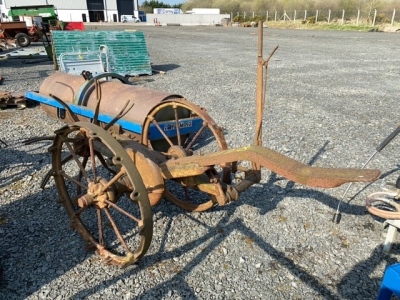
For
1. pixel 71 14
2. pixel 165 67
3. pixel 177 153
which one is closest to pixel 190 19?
pixel 71 14

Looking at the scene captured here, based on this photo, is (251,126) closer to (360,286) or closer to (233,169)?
(233,169)

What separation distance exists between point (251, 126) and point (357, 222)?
8.90ft

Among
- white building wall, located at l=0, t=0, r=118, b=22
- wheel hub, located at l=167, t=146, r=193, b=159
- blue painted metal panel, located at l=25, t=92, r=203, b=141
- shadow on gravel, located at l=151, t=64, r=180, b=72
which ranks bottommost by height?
shadow on gravel, located at l=151, t=64, r=180, b=72

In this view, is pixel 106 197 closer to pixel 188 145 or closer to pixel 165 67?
pixel 188 145

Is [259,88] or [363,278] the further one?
[363,278]

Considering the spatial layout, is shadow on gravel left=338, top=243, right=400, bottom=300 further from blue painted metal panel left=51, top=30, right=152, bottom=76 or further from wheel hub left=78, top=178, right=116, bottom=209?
blue painted metal panel left=51, top=30, right=152, bottom=76

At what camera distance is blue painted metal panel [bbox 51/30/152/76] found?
313 inches

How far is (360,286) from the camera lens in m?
2.39

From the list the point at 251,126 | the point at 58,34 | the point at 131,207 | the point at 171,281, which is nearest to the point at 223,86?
the point at 251,126

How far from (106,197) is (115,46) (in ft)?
23.1

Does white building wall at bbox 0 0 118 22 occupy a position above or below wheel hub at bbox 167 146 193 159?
above

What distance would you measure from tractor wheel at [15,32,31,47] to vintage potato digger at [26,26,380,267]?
1380 centimetres

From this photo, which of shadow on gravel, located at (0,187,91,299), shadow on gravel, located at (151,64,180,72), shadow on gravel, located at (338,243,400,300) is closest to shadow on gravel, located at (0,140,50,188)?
shadow on gravel, located at (0,187,91,299)

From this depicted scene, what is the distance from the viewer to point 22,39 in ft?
51.3
